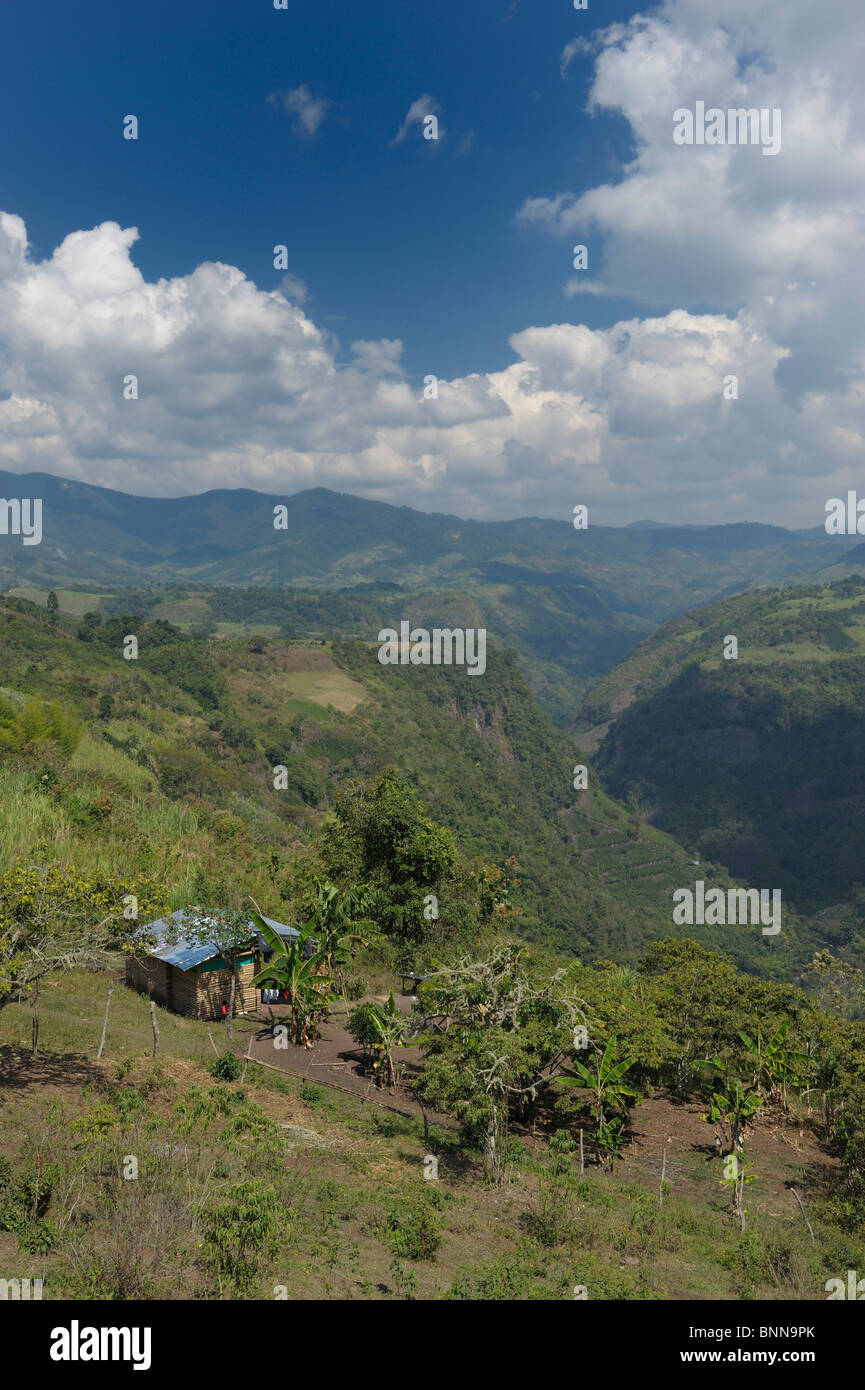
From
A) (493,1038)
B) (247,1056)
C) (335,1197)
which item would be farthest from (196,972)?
(335,1197)

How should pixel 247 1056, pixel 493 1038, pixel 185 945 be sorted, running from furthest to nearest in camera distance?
pixel 185 945, pixel 247 1056, pixel 493 1038

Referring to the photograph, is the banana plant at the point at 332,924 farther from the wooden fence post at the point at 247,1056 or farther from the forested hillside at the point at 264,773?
the forested hillside at the point at 264,773

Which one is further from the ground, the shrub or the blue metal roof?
the blue metal roof

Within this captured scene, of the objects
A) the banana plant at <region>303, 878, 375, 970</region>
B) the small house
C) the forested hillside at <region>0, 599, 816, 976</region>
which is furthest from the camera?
the forested hillside at <region>0, 599, 816, 976</region>

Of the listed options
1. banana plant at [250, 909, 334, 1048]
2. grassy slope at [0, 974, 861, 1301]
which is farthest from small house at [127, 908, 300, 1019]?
grassy slope at [0, 974, 861, 1301]

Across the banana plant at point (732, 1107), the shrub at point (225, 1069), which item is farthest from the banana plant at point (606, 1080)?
the shrub at point (225, 1069)

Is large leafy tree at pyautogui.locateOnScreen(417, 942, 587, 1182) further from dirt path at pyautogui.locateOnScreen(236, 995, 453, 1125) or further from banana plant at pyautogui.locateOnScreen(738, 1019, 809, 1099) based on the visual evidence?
banana plant at pyautogui.locateOnScreen(738, 1019, 809, 1099)

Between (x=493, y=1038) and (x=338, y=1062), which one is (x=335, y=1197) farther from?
(x=338, y=1062)
